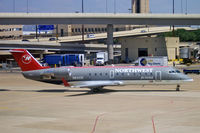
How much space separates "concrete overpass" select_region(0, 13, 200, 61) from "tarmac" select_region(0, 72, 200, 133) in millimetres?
46801

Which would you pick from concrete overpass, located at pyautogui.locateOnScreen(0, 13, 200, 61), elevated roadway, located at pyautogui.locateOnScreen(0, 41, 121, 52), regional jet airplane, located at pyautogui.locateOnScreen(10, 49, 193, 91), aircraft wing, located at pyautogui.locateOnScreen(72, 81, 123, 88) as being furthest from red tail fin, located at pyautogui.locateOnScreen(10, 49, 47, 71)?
elevated roadway, located at pyautogui.locateOnScreen(0, 41, 121, 52)

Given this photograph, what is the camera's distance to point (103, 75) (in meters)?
36.2

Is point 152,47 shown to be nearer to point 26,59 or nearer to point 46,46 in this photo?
point 46,46

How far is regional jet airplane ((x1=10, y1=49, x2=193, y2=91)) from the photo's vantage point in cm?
3528

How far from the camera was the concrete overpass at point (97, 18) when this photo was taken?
81.9 m

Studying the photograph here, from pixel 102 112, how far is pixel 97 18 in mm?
60165

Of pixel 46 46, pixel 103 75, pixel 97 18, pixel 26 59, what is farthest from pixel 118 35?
pixel 103 75

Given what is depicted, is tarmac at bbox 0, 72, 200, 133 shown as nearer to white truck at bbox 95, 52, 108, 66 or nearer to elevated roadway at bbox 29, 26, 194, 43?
white truck at bbox 95, 52, 108, 66

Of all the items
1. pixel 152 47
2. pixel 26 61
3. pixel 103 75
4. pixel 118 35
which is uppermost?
pixel 118 35

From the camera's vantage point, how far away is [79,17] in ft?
271

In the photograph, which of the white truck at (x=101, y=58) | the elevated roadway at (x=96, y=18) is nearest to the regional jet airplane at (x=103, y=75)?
the elevated roadway at (x=96, y=18)

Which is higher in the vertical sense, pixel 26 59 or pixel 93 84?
pixel 26 59

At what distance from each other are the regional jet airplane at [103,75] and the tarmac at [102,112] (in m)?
1.19

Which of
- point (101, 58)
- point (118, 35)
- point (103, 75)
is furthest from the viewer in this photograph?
point (118, 35)
